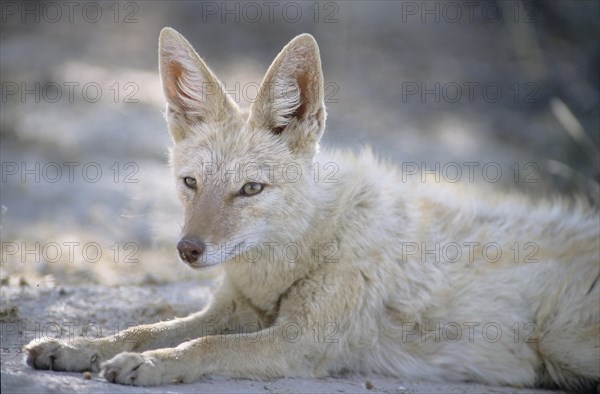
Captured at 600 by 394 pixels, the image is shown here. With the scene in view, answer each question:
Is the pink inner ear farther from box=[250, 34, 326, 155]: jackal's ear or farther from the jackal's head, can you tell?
box=[250, 34, 326, 155]: jackal's ear

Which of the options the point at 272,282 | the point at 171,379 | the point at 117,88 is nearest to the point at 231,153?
the point at 272,282

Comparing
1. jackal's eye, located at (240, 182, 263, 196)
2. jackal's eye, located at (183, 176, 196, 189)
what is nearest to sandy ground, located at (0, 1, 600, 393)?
jackal's eye, located at (240, 182, 263, 196)

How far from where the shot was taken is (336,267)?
5.08 m

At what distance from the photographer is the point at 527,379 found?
5.37 m

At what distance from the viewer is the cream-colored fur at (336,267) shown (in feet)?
15.9

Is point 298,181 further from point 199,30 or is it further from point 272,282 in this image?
point 199,30

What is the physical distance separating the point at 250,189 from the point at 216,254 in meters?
0.50

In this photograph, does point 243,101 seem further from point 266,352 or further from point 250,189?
point 266,352

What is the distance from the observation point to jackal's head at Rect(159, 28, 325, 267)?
480 cm

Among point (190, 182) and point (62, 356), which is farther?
point (190, 182)

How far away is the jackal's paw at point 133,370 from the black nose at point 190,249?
0.55 metres

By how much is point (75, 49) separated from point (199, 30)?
100 inches

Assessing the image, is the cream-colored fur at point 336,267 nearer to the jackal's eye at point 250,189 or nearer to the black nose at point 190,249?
the jackal's eye at point 250,189

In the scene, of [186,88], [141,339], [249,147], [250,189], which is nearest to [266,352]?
[141,339]
